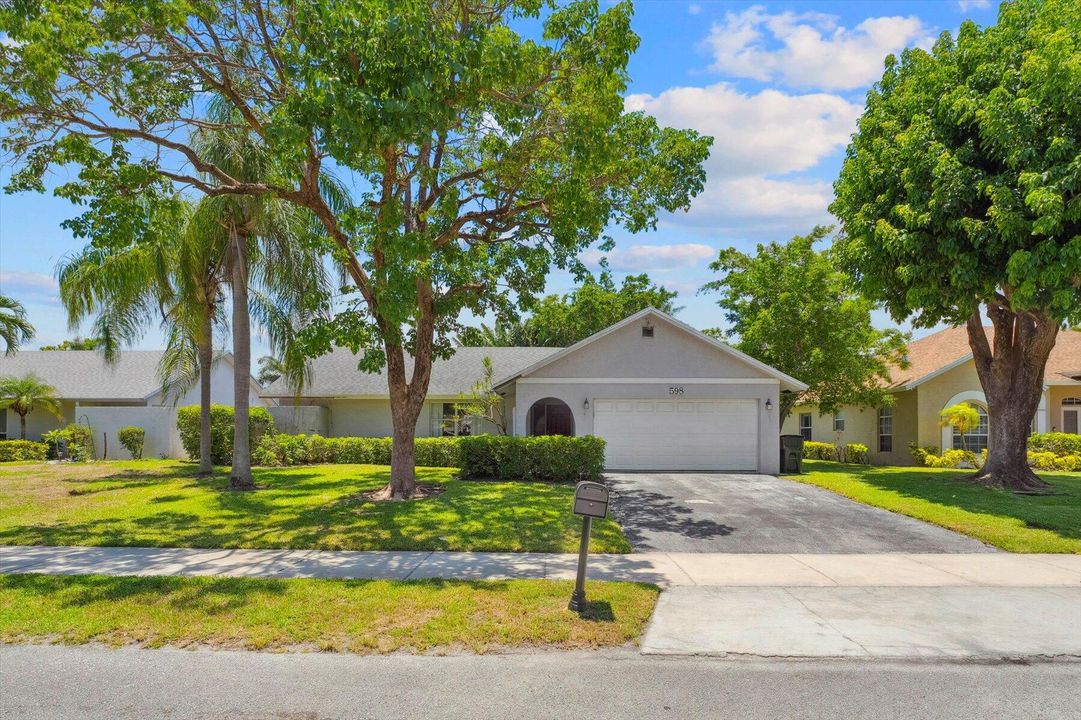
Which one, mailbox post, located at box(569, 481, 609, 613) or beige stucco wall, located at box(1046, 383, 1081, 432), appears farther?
beige stucco wall, located at box(1046, 383, 1081, 432)

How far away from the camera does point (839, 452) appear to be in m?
28.5

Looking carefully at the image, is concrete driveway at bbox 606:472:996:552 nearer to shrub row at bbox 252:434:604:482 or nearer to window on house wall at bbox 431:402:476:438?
shrub row at bbox 252:434:604:482

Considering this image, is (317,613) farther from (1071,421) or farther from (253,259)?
(1071,421)

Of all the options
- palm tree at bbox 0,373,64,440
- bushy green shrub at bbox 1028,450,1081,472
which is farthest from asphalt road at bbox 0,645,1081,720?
palm tree at bbox 0,373,64,440

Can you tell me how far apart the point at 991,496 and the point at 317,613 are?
14401 mm

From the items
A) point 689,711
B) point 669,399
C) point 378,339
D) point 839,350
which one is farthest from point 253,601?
point 839,350

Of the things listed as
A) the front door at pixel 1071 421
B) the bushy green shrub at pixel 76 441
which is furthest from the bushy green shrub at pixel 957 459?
the bushy green shrub at pixel 76 441

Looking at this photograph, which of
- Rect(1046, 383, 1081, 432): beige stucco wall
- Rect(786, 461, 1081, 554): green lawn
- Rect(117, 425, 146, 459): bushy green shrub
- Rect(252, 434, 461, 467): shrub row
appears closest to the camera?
Rect(786, 461, 1081, 554): green lawn

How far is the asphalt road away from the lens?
4746 millimetres

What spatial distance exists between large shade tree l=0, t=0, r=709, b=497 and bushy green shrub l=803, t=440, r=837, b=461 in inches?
722

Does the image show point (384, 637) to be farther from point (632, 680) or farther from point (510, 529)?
point (510, 529)

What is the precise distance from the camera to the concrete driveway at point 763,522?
10438 mm

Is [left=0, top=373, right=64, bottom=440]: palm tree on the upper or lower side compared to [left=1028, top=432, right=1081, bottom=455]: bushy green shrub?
upper

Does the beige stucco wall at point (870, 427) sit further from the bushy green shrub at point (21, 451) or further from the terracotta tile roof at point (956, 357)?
the bushy green shrub at point (21, 451)
